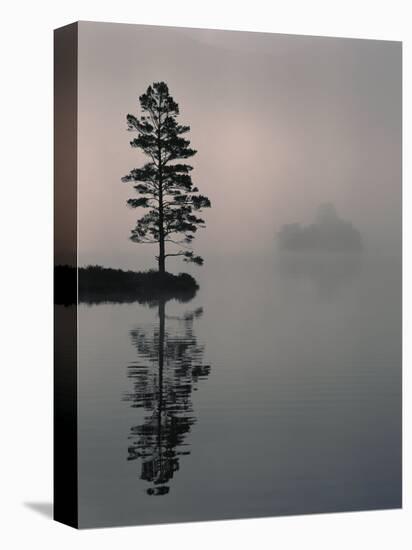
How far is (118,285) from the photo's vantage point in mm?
13062

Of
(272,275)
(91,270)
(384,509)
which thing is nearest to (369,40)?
(272,275)

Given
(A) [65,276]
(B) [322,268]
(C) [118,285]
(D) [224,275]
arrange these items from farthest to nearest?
(B) [322,268] < (D) [224,275] < (A) [65,276] < (C) [118,285]

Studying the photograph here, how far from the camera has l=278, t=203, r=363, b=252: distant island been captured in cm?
1368

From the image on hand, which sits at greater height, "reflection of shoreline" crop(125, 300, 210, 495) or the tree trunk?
the tree trunk

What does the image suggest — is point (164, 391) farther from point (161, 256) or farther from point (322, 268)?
point (322, 268)

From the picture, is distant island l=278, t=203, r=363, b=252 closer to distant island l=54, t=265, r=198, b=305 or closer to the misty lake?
the misty lake

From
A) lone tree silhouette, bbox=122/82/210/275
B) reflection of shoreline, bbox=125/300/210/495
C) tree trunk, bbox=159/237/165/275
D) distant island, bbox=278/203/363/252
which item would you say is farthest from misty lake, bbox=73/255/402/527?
lone tree silhouette, bbox=122/82/210/275

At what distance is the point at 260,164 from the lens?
13.6 meters

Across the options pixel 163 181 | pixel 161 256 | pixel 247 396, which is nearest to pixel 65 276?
pixel 161 256

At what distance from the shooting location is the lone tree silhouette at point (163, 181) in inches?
517

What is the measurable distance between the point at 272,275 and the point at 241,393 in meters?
1.08

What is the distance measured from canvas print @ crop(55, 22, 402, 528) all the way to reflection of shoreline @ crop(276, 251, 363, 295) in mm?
15

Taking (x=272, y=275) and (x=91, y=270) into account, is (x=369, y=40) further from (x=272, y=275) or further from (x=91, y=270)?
(x=91, y=270)

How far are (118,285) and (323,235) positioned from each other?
2005 mm
